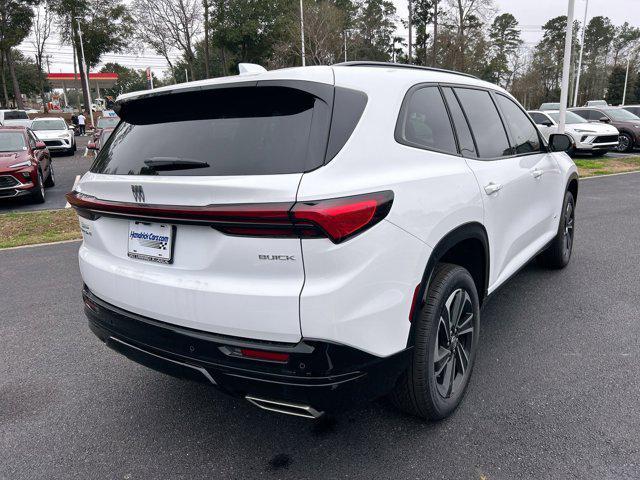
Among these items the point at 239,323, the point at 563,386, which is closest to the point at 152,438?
the point at 239,323

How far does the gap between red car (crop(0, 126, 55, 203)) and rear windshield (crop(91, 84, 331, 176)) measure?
8.22 m

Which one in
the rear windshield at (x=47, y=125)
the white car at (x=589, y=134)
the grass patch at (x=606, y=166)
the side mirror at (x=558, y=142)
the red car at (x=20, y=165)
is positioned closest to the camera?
the side mirror at (x=558, y=142)

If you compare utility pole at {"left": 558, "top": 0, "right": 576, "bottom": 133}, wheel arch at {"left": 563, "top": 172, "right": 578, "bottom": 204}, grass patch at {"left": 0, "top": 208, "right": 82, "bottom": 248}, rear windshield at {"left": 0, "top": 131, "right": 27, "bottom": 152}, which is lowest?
grass patch at {"left": 0, "top": 208, "right": 82, "bottom": 248}

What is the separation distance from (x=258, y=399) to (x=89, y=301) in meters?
1.19

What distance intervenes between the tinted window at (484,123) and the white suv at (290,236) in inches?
14.5

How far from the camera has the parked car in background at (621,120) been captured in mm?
17500

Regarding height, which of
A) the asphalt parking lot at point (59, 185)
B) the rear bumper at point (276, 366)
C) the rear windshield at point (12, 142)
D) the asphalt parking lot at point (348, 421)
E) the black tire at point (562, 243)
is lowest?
the asphalt parking lot at point (59, 185)

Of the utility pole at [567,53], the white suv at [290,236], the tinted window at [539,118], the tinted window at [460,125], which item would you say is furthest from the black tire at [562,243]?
the tinted window at [539,118]

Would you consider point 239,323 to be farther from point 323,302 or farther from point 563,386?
point 563,386

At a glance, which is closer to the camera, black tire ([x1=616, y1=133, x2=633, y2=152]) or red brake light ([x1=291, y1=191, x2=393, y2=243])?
red brake light ([x1=291, y1=191, x2=393, y2=243])

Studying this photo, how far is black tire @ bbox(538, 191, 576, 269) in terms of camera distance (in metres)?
4.75

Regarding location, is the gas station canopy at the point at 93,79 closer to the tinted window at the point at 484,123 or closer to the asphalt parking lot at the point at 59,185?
the asphalt parking lot at the point at 59,185

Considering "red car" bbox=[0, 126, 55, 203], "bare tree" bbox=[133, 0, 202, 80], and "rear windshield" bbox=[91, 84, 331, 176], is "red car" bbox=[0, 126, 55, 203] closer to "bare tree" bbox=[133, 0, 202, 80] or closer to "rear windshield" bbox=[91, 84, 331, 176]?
"rear windshield" bbox=[91, 84, 331, 176]

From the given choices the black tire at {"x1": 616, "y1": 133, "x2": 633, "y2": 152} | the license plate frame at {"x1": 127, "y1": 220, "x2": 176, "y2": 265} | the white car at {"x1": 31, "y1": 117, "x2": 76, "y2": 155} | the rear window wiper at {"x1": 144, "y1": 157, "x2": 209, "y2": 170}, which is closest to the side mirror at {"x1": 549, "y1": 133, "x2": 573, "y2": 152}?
the rear window wiper at {"x1": 144, "y1": 157, "x2": 209, "y2": 170}
